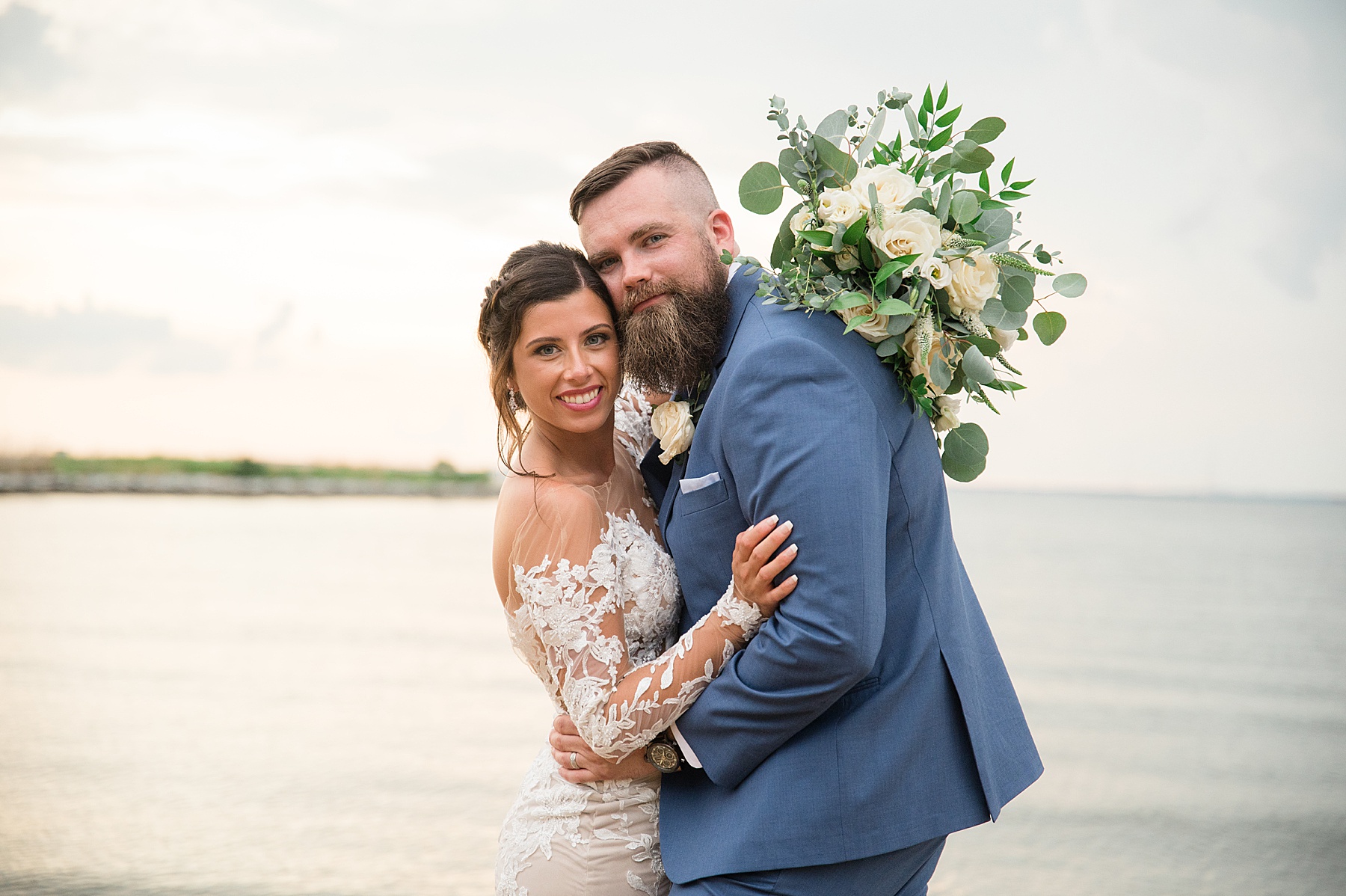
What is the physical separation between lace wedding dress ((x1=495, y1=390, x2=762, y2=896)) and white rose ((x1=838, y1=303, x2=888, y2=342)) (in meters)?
0.72

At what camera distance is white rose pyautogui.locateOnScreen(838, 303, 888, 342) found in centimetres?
192

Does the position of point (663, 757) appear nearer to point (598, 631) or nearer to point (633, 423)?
point (598, 631)

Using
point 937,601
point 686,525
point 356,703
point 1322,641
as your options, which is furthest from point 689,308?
point 1322,641

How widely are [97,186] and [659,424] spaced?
36.3 meters

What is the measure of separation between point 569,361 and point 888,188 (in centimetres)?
92

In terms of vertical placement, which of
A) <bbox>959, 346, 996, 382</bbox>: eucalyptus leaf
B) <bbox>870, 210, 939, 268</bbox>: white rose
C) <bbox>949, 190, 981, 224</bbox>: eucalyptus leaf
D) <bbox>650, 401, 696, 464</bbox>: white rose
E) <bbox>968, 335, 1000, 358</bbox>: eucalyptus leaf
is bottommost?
<bbox>650, 401, 696, 464</bbox>: white rose

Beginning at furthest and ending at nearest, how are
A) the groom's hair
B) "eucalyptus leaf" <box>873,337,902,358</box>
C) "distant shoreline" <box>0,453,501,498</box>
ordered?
1. "distant shoreline" <box>0,453,501,498</box>
2. the groom's hair
3. "eucalyptus leaf" <box>873,337,902,358</box>

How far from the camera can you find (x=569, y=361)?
8.23 feet

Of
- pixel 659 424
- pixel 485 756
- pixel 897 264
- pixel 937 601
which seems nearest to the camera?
pixel 897 264

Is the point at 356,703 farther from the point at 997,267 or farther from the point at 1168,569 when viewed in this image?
the point at 1168,569

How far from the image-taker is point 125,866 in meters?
6.26

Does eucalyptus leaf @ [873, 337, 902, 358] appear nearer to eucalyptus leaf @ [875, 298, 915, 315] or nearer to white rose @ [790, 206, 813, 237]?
eucalyptus leaf @ [875, 298, 915, 315]

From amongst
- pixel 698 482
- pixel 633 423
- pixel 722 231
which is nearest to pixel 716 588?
pixel 698 482

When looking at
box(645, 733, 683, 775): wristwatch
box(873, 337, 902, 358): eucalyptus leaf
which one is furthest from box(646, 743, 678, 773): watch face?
box(873, 337, 902, 358): eucalyptus leaf
